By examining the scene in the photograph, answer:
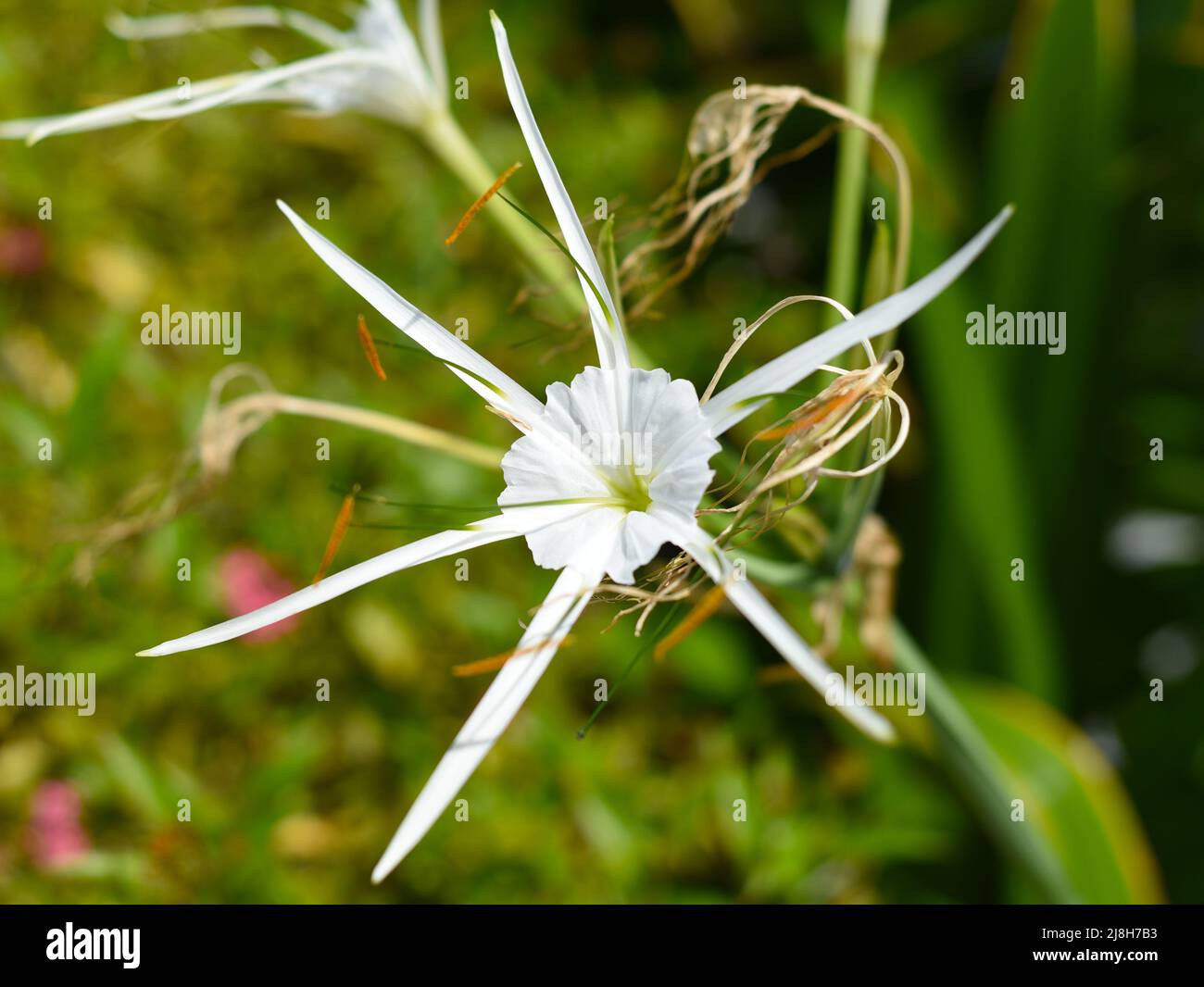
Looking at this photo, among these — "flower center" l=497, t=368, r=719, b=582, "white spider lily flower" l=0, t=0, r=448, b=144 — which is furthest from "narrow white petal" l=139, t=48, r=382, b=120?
"flower center" l=497, t=368, r=719, b=582

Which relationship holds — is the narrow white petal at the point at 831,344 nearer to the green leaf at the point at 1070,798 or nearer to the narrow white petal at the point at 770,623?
the narrow white petal at the point at 770,623

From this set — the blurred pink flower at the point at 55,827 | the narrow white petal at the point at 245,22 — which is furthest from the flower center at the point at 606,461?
the blurred pink flower at the point at 55,827

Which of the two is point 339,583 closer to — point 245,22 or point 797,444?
point 797,444

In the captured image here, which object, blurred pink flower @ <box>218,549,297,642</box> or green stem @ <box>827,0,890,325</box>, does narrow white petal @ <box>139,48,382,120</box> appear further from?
blurred pink flower @ <box>218,549,297,642</box>
